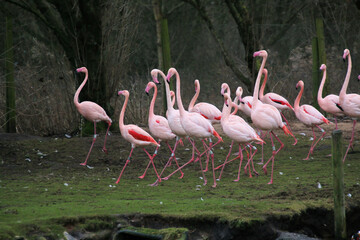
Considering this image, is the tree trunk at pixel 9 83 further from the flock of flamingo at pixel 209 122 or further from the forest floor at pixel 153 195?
the flock of flamingo at pixel 209 122

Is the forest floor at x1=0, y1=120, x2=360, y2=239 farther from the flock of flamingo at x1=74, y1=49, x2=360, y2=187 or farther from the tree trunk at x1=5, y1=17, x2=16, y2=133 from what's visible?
the tree trunk at x1=5, y1=17, x2=16, y2=133

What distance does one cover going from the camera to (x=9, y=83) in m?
9.88

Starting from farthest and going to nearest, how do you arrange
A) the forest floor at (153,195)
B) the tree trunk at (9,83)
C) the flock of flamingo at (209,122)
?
1. the tree trunk at (9,83)
2. the flock of flamingo at (209,122)
3. the forest floor at (153,195)

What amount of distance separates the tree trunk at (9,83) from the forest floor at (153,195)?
15.3 inches

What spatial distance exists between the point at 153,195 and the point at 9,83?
450 cm

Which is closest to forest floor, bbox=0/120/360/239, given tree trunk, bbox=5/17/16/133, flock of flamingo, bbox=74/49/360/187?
flock of flamingo, bbox=74/49/360/187

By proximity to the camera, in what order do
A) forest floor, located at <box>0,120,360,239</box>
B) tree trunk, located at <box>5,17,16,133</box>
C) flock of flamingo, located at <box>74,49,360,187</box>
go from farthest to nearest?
tree trunk, located at <box>5,17,16,133</box> < flock of flamingo, located at <box>74,49,360,187</box> < forest floor, located at <box>0,120,360,239</box>

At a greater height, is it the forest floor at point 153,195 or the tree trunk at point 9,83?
the tree trunk at point 9,83

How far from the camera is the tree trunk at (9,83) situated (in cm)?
979

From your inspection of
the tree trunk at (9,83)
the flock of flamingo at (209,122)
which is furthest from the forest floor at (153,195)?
the tree trunk at (9,83)

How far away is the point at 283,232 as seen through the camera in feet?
18.1

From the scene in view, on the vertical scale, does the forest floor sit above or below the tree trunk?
below

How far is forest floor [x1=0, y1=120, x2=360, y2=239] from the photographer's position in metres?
5.37

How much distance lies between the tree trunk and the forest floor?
389 mm
